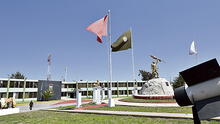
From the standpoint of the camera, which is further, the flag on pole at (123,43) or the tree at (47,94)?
the tree at (47,94)

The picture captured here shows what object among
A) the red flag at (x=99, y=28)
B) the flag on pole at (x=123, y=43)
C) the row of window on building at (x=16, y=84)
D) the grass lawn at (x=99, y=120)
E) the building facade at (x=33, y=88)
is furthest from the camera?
the building facade at (x=33, y=88)

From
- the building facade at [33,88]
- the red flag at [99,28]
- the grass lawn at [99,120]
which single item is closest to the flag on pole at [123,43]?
the red flag at [99,28]

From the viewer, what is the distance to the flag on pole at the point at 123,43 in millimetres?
16375

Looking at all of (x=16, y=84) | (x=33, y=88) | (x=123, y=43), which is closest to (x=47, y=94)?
(x=33, y=88)

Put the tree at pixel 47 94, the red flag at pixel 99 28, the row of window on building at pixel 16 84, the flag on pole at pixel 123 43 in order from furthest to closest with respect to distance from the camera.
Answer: the row of window on building at pixel 16 84, the tree at pixel 47 94, the flag on pole at pixel 123 43, the red flag at pixel 99 28

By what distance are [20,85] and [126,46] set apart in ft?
121

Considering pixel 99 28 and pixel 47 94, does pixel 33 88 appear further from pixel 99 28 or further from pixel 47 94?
pixel 99 28

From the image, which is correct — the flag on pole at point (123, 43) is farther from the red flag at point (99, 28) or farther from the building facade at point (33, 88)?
the building facade at point (33, 88)

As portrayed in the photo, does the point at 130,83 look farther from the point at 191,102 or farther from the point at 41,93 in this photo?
the point at 191,102

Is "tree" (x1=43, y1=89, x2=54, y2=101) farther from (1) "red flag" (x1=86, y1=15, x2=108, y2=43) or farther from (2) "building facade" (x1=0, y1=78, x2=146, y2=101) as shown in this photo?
(1) "red flag" (x1=86, y1=15, x2=108, y2=43)

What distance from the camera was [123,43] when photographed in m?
16.4

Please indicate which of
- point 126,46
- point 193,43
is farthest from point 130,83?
point 126,46

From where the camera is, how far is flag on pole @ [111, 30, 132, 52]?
16375 millimetres

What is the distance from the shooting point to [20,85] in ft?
133
